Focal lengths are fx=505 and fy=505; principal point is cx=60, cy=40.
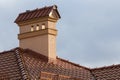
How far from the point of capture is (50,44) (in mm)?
37156

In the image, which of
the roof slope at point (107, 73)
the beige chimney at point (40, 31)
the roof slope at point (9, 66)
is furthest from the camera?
the beige chimney at point (40, 31)

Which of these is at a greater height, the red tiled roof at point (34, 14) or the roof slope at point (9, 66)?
the red tiled roof at point (34, 14)

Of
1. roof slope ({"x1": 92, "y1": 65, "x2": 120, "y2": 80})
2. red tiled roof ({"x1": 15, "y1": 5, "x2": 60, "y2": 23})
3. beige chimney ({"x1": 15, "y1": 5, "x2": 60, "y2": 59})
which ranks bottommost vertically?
roof slope ({"x1": 92, "y1": 65, "x2": 120, "y2": 80})

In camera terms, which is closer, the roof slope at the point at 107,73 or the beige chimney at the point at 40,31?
the roof slope at the point at 107,73

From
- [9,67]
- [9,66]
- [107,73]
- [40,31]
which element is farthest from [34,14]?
[107,73]

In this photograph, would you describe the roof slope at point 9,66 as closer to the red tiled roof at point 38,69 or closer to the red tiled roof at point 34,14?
the red tiled roof at point 38,69

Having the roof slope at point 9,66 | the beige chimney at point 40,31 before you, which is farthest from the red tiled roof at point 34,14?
the roof slope at point 9,66

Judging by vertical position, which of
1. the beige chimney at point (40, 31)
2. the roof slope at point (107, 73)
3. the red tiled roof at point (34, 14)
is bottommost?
the roof slope at point (107, 73)

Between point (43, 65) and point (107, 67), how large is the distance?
602 cm

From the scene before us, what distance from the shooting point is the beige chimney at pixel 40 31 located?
3709cm

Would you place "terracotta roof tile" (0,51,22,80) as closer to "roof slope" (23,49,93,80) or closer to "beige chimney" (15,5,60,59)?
"roof slope" (23,49,93,80)

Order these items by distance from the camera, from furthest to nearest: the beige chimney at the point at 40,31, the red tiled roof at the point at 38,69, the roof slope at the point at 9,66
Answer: the beige chimney at the point at 40,31, the red tiled roof at the point at 38,69, the roof slope at the point at 9,66

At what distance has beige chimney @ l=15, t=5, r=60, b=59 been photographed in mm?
37094

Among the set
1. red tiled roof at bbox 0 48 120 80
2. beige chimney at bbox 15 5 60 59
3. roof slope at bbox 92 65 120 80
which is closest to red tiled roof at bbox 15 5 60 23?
beige chimney at bbox 15 5 60 59
